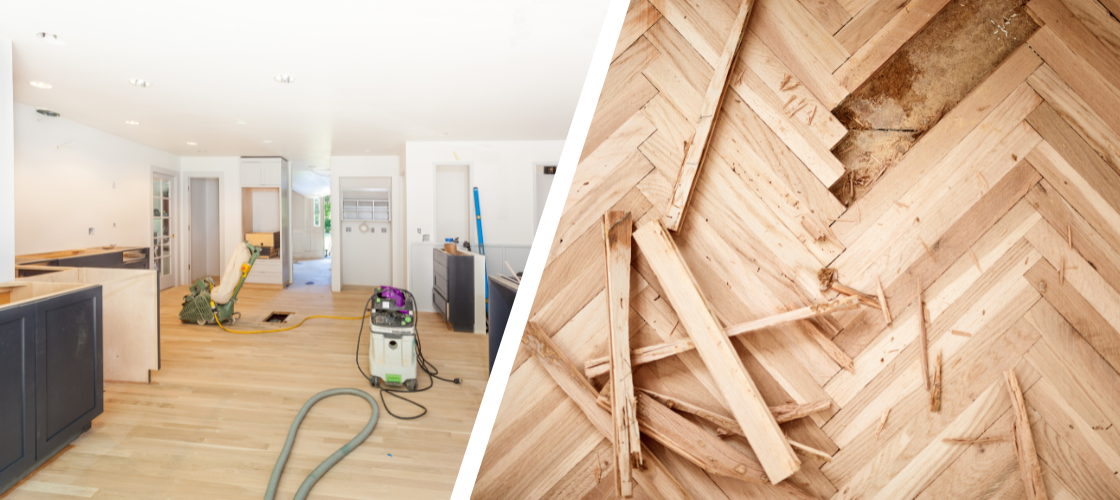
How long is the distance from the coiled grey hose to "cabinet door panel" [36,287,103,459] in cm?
102

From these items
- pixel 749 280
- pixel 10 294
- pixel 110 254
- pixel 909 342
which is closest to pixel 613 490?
pixel 749 280

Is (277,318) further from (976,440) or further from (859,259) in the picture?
(976,440)

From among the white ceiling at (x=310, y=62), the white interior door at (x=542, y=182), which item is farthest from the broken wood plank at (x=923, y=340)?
the white interior door at (x=542, y=182)

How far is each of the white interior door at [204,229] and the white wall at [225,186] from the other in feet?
1.12

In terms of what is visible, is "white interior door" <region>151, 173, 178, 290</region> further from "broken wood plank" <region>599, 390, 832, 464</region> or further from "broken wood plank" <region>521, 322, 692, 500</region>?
"broken wood plank" <region>599, 390, 832, 464</region>

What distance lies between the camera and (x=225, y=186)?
6.72 m

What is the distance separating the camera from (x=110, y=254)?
473 centimetres

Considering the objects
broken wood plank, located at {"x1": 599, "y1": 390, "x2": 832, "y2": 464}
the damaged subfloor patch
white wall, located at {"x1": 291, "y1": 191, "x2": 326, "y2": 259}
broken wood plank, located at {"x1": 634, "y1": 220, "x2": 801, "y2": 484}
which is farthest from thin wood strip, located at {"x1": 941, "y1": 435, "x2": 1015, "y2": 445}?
white wall, located at {"x1": 291, "y1": 191, "x2": 326, "y2": 259}

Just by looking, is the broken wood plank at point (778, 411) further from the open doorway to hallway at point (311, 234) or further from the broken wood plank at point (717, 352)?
the open doorway to hallway at point (311, 234)

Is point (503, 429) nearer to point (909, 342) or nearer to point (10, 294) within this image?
point (909, 342)

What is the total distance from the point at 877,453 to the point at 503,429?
3.72ft

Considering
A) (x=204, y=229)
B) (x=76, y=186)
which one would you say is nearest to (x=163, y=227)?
(x=204, y=229)

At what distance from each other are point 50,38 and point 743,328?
4.07m

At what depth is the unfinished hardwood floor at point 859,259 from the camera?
3.94 feet
